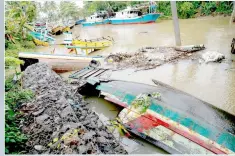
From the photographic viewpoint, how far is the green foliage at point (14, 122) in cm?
177

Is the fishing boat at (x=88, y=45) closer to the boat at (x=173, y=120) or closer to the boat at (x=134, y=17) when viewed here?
the boat at (x=173, y=120)

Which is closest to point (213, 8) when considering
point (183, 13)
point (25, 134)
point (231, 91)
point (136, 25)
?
point (183, 13)

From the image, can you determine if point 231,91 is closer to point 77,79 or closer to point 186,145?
point 186,145

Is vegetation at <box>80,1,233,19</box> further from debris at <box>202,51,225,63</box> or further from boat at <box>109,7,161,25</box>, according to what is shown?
debris at <box>202,51,225,63</box>

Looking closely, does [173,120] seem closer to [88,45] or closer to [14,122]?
[14,122]

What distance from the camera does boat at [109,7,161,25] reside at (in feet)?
42.2

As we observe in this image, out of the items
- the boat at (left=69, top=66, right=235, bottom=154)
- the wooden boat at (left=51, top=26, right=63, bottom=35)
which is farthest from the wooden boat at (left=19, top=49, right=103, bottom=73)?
the wooden boat at (left=51, top=26, right=63, bottom=35)

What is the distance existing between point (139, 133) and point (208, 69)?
2796mm

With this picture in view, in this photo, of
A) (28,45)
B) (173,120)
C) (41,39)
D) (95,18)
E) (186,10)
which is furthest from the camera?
(95,18)

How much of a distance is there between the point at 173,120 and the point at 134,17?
11517 mm

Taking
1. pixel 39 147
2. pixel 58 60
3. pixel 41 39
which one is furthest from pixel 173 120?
pixel 41 39

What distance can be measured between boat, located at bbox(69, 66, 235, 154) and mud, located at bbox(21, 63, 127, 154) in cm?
43

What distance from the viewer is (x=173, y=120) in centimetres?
249

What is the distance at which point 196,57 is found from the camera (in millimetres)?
5336
